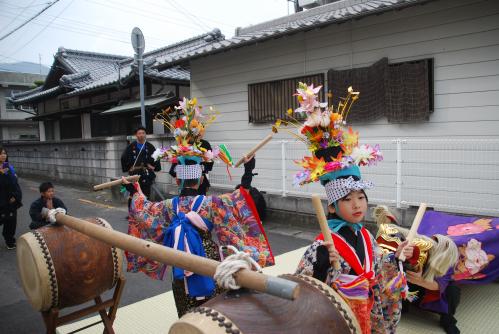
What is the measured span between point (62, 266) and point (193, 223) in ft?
3.32

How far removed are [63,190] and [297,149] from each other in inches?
382

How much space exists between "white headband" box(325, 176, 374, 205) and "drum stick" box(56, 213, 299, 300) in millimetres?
1084

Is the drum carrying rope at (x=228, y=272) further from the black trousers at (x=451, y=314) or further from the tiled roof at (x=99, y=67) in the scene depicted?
the tiled roof at (x=99, y=67)

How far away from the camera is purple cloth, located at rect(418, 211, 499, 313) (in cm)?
367

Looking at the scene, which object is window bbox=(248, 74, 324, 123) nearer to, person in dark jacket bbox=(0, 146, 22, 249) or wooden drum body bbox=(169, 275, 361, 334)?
person in dark jacket bbox=(0, 146, 22, 249)

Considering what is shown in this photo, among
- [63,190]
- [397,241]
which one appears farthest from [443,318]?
[63,190]

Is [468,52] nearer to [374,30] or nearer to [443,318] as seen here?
[374,30]

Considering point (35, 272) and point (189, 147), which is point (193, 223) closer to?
point (189, 147)

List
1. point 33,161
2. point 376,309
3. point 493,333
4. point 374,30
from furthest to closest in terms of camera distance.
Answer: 1. point 33,161
2. point 374,30
3. point 493,333
4. point 376,309

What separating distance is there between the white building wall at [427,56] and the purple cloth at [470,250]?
190 cm

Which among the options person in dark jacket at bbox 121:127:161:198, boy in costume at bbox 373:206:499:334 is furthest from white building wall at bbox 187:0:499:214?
person in dark jacket at bbox 121:127:161:198

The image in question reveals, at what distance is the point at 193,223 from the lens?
3.03m

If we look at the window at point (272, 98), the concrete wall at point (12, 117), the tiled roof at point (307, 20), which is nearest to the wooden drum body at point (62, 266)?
the tiled roof at point (307, 20)

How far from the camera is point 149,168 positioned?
812 cm
